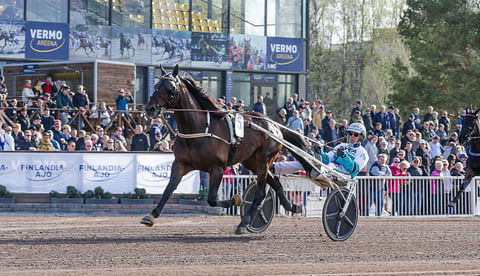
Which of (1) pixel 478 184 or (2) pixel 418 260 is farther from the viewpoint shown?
(1) pixel 478 184

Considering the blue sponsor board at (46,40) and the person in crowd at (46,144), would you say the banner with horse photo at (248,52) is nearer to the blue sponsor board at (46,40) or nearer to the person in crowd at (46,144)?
the blue sponsor board at (46,40)

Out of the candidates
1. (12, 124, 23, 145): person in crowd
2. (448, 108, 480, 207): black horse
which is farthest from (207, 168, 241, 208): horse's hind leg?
(12, 124, 23, 145): person in crowd

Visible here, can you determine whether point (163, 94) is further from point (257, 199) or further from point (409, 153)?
point (409, 153)

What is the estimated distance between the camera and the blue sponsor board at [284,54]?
31.8 metres

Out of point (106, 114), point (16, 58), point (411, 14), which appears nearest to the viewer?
point (106, 114)

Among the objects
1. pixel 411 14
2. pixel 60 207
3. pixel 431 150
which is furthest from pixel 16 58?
pixel 411 14

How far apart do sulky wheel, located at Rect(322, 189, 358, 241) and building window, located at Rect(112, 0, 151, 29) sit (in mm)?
20534

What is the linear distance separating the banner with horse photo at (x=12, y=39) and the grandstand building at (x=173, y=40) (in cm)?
4

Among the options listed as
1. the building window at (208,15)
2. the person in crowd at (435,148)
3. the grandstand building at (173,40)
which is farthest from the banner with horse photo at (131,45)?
the person in crowd at (435,148)

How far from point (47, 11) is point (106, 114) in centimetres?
1006

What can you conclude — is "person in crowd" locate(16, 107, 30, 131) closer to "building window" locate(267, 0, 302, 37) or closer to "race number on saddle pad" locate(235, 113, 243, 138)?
"race number on saddle pad" locate(235, 113, 243, 138)

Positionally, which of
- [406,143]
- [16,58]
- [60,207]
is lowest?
[60,207]

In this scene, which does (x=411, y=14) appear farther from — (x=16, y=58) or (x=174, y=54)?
(x=16, y=58)

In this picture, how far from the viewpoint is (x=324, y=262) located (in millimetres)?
7988
